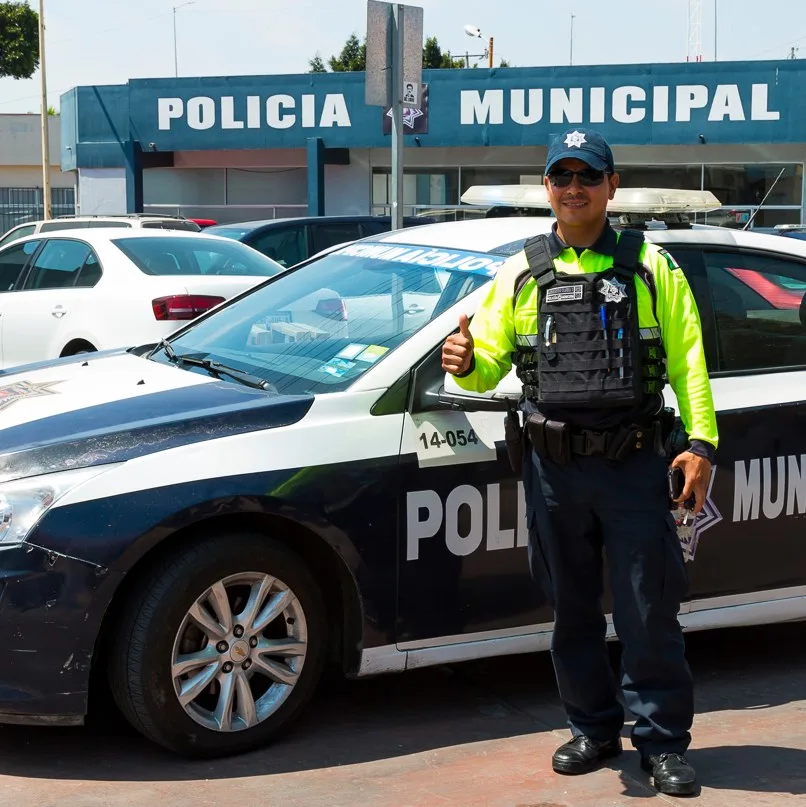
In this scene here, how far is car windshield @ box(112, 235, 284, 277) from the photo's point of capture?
29.7 ft

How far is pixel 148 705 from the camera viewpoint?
3.63m

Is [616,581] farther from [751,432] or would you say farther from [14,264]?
[14,264]

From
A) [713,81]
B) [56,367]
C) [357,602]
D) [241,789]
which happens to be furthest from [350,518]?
[713,81]

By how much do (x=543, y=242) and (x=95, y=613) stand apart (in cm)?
160

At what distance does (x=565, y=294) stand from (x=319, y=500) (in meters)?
0.95

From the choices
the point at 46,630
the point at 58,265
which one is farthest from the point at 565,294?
the point at 58,265

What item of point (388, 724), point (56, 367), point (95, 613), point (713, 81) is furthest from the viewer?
point (713, 81)

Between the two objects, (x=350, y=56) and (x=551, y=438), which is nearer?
(x=551, y=438)

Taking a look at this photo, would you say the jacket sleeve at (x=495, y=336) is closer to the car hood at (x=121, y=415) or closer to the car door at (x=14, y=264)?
the car hood at (x=121, y=415)

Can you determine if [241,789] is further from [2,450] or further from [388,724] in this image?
[2,450]

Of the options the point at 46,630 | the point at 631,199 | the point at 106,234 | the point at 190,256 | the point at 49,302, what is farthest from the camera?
the point at 106,234

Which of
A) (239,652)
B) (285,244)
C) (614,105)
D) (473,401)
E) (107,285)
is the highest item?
(614,105)

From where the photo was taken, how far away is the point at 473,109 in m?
27.6

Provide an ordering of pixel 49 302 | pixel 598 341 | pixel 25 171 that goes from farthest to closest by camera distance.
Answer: pixel 25 171
pixel 49 302
pixel 598 341
